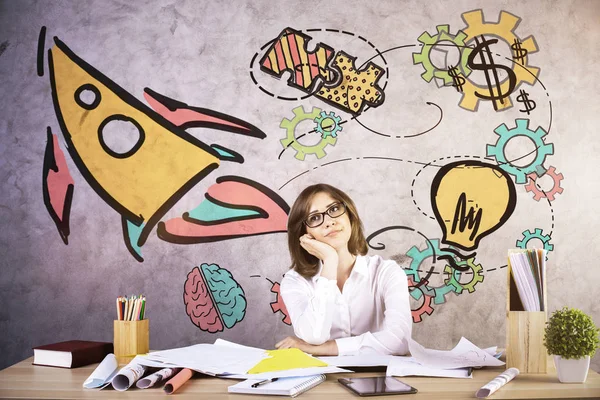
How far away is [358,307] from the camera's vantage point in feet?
7.93

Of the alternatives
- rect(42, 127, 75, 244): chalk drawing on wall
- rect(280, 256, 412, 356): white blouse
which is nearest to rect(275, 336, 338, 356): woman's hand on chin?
rect(280, 256, 412, 356): white blouse

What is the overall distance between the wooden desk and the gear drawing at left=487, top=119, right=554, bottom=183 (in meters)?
1.83

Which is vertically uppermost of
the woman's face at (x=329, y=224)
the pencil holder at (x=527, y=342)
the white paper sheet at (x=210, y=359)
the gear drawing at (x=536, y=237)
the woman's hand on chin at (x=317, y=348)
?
Result: the woman's face at (x=329, y=224)

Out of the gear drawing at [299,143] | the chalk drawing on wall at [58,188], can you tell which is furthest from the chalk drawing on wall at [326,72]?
the chalk drawing on wall at [58,188]

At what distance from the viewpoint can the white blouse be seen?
2.02 meters

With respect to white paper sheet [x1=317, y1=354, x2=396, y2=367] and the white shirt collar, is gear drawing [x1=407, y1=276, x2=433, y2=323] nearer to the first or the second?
the white shirt collar

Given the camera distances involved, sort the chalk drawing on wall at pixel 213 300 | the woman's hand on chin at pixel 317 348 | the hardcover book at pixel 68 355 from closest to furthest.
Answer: the hardcover book at pixel 68 355
the woman's hand on chin at pixel 317 348
the chalk drawing on wall at pixel 213 300

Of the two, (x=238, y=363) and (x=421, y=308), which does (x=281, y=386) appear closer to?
(x=238, y=363)

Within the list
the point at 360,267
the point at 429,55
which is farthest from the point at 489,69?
the point at 360,267

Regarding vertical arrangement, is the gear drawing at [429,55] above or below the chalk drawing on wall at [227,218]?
above

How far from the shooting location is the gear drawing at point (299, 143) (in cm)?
320

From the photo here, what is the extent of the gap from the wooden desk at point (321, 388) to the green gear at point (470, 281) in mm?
1607

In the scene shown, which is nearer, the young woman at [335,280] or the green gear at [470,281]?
the young woman at [335,280]

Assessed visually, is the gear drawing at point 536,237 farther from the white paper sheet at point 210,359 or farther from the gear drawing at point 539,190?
the white paper sheet at point 210,359
